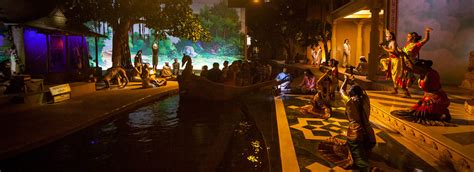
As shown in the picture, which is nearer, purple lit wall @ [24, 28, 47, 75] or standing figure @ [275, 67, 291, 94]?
standing figure @ [275, 67, 291, 94]

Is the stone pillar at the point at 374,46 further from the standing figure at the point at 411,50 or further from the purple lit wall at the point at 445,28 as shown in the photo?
the standing figure at the point at 411,50

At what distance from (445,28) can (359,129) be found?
10.3 metres

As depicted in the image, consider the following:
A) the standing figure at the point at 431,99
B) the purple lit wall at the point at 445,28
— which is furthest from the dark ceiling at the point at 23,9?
the standing figure at the point at 431,99

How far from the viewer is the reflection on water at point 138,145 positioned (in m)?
7.41

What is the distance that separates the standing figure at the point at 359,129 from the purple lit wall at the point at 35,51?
17151 mm

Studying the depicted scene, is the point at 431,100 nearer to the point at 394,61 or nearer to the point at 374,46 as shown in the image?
the point at 394,61

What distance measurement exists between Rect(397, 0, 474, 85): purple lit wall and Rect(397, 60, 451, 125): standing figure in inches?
299

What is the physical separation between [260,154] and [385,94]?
18.2ft

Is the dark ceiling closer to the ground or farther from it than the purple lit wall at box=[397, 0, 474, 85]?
farther from it

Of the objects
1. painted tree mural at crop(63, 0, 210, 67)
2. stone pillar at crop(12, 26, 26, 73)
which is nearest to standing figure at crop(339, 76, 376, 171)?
stone pillar at crop(12, 26, 26, 73)

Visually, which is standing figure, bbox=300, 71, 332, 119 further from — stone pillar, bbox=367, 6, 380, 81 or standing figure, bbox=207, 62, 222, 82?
standing figure, bbox=207, 62, 222, 82

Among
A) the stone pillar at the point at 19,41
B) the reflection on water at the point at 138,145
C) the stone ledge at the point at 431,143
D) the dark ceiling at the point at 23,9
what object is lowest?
the reflection on water at the point at 138,145

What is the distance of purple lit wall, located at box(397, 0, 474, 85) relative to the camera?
515 inches

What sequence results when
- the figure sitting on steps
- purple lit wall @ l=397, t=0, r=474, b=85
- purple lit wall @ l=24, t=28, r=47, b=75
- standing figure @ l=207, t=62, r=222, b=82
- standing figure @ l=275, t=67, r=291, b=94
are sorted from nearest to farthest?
purple lit wall @ l=397, t=0, r=474, b=85 < standing figure @ l=275, t=67, r=291, b=94 < standing figure @ l=207, t=62, r=222, b=82 < purple lit wall @ l=24, t=28, r=47, b=75 < the figure sitting on steps
